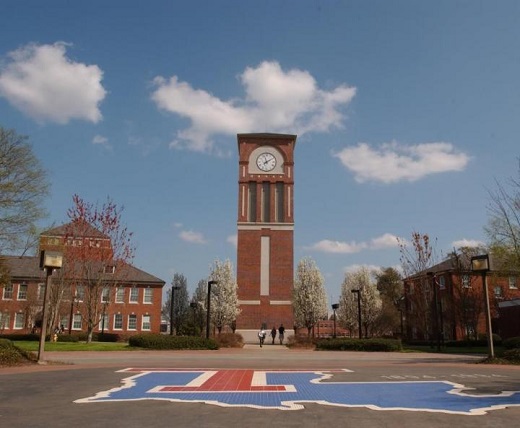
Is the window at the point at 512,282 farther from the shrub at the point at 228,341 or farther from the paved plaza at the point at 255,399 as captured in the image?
the paved plaza at the point at 255,399

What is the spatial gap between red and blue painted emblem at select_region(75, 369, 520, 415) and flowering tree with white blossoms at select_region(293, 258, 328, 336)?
32.9m

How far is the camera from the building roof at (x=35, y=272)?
54.7m

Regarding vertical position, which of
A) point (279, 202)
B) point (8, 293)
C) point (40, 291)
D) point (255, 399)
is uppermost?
point (279, 202)

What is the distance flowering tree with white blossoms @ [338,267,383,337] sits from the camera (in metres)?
54.3

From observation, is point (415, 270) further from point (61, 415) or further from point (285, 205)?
point (61, 415)

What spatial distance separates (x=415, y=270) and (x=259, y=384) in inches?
1214

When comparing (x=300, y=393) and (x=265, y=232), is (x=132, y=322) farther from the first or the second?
(x=300, y=393)

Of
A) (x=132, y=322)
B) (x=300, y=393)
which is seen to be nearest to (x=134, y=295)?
(x=132, y=322)

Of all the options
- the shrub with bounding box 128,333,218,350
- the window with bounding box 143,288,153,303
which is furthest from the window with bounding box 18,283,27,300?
the shrub with bounding box 128,333,218,350

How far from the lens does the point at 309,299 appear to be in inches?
1820

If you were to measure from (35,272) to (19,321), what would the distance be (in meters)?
5.70

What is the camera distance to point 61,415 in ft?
24.1

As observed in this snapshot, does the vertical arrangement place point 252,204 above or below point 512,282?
above

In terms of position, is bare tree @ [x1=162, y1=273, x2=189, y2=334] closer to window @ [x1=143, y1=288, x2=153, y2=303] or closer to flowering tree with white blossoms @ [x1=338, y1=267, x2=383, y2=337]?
window @ [x1=143, y1=288, x2=153, y2=303]
